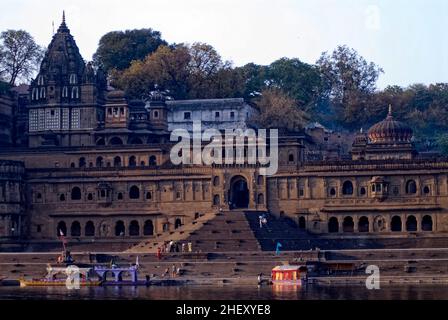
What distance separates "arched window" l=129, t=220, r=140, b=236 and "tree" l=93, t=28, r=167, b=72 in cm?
2918

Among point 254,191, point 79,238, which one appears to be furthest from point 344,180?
point 79,238

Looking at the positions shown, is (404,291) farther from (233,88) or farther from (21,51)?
(21,51)

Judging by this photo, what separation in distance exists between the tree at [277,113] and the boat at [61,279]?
99.8 ft

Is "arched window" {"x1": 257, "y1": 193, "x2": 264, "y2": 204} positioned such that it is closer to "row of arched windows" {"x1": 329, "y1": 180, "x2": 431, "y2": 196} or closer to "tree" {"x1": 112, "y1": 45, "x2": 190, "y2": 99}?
"row of arched windows" {"x1": 329, "y1": 180, "x2": 431, "y2": 196}

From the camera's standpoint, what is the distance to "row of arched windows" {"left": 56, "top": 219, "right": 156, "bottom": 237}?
293ft

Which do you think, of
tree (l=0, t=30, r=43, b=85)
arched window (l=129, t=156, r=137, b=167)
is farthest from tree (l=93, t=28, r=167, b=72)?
arched window (l=129, t=156, r=137, b=167)

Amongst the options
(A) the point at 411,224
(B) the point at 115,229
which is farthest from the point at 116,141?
(A) the point at 411,224

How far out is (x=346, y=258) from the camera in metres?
76.7

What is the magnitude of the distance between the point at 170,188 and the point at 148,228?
316 centimetres

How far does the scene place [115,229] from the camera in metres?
89.5

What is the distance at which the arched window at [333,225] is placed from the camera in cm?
8725

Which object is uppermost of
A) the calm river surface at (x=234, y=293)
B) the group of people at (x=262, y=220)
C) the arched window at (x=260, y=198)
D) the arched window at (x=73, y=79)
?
the arched window at (x=73, y=79)

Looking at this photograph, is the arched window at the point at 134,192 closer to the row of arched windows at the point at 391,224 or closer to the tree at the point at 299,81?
the row of arched windows at the point at 391,224

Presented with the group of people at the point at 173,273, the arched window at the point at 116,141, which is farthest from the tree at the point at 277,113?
the group of people at the point at 173,273
